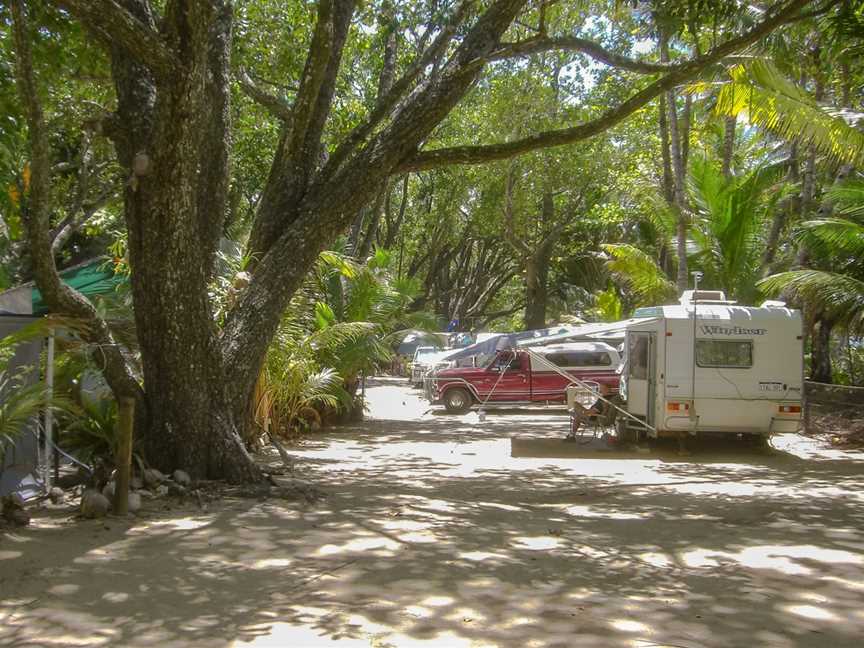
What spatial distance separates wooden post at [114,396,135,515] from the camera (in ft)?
24.5

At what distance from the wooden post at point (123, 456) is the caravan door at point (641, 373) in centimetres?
875

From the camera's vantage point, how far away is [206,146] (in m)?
9.63

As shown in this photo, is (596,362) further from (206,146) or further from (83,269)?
(206,146)

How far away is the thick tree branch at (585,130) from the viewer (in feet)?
32.0

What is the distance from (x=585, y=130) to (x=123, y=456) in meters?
6.06

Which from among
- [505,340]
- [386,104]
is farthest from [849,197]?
[505,340]

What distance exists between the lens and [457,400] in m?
22.4

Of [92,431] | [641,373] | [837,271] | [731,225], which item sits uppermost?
[731,225]

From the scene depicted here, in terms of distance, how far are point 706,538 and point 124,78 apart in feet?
22.5

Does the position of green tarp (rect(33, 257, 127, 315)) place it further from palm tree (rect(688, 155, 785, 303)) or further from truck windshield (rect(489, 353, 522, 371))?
palm tree (rect(688, 155, 785, 303))

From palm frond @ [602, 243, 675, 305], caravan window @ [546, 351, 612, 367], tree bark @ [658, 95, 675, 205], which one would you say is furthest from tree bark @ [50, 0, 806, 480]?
caravan window @ [546, 351, 612, 367]

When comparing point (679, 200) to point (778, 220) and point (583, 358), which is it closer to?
point (778, 220)

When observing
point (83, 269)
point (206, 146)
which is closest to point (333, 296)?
point (83, 269)

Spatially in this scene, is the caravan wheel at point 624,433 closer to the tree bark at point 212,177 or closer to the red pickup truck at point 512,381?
the tree bark at point 212,177
